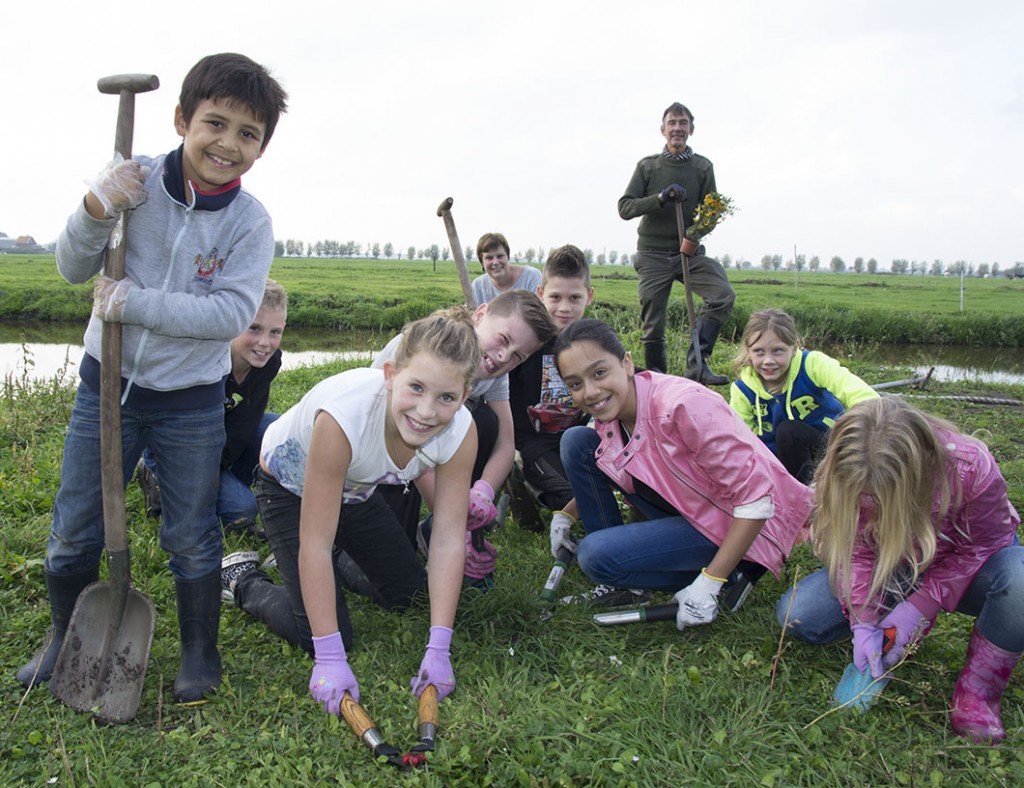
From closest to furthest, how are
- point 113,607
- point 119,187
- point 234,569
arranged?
point 119,187, point 113,607, point 234,569

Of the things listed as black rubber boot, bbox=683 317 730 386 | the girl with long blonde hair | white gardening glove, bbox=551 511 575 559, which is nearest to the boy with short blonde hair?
white gardening glove, bbox=551 511 575 559

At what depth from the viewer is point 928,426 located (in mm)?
2191

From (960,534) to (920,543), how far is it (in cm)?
14

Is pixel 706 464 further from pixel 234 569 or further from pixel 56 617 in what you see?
pixel 56 617

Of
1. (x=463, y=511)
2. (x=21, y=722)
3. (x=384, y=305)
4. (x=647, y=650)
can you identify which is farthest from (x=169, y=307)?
(x=384, y=305)

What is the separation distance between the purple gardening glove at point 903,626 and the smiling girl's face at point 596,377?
1152mm

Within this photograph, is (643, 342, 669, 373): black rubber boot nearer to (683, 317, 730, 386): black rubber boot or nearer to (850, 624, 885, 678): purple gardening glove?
(683, 317, 730, 386): black rubber boot

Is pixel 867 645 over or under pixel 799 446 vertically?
under

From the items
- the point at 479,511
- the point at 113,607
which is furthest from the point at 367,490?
the point at 113,607

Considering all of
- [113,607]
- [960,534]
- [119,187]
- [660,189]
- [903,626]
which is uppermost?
[660,189]

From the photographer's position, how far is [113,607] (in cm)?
244

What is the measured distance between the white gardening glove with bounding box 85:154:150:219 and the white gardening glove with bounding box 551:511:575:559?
81.9 inches

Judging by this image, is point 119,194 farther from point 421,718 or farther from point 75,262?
point 421,718

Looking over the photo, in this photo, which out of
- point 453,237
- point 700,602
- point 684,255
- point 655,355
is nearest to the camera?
point 700,602
